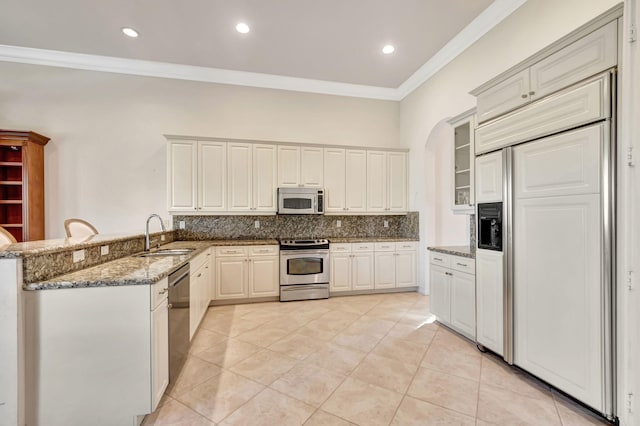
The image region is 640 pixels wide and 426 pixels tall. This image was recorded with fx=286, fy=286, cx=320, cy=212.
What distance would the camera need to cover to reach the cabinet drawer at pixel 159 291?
5.75 feet

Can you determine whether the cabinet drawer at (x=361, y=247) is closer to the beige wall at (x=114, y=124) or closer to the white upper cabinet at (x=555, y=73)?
the beige wall at (x=114, y=124)

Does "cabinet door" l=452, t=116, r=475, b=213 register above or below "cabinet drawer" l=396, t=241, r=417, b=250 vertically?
above

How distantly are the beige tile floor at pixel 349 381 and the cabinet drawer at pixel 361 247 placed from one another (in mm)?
1359

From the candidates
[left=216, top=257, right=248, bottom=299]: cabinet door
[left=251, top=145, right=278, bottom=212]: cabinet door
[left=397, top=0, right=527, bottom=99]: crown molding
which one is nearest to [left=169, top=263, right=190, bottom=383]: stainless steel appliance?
Answer: [left=216, top=257, right=248, bottom=299]: cabinet door

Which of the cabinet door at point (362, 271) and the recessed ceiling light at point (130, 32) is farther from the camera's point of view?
the cabinet door at point (362, 271)

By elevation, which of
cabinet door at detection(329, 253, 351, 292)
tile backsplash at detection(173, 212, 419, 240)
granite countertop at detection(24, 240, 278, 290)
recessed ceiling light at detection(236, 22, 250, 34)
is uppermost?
recessed ceiling light at detection(236, 22, 250, 34)

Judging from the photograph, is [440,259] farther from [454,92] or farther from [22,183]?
[22,183]

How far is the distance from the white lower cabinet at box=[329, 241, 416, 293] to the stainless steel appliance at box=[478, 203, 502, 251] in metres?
2.04

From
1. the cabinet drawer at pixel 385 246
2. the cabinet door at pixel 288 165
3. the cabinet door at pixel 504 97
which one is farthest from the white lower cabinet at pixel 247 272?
the cabinet door at pixel 504 97

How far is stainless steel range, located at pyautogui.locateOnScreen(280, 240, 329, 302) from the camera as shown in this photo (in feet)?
14.0

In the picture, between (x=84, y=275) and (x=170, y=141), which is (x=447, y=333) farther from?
(x=170, y=141)

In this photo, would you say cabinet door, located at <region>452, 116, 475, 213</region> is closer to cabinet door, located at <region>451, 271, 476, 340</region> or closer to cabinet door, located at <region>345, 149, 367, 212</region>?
cabinet door, located at <region>451, 271, 476, 340</region>

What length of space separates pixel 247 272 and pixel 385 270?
2.18m

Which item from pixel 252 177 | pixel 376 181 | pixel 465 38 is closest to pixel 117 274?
pixel 252 177
